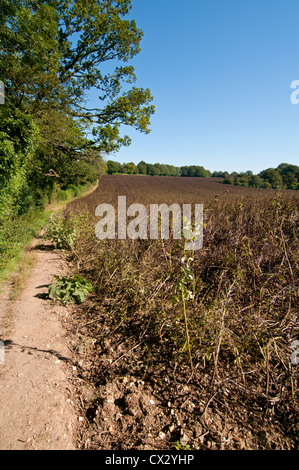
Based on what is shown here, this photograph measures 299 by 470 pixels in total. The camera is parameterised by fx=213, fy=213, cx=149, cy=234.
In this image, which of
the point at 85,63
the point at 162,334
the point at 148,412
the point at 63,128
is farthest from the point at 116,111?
the point at 148,412

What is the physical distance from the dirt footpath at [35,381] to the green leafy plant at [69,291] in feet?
0.63

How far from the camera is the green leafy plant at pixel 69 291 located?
4133 millimetres

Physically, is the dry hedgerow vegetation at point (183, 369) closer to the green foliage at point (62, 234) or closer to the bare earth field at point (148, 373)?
the bare earth field at point (148, 373)

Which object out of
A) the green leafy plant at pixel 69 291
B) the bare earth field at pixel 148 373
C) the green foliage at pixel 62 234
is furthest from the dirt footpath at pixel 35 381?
the green foliage at pixel 62 234

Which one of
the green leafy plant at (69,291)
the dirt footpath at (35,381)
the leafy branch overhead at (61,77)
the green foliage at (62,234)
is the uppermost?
the leafy branch overhead at (61,77)

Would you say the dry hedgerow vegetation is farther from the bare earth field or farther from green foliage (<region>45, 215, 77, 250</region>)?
green foliage (<region>45, 215, 77, 250</region>)

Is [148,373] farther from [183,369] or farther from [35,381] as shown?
[35,381]

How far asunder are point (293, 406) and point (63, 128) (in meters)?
11.1

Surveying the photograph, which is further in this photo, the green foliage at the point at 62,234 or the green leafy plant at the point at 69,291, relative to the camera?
the green foliage at the point at 62,234

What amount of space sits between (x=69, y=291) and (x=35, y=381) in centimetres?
183

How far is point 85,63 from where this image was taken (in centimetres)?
1134

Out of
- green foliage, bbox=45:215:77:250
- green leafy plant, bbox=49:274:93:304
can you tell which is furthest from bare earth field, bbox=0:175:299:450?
green foliage, bbox=45:215:77:250

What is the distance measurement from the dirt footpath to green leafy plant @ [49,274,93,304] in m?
0.19

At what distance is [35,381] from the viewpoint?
98.9 inches
